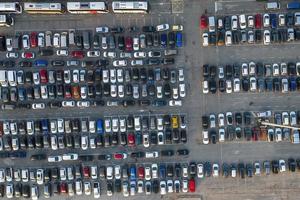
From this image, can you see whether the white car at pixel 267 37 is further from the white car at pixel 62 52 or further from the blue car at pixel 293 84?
the white car at pixel 62 52

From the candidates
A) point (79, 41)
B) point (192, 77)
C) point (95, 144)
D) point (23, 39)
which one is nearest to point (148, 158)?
point (95, 144)

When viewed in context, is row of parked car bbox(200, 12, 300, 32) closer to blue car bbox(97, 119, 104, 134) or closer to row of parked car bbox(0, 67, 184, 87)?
row of parked car bbox(0, 67, 184, 87)

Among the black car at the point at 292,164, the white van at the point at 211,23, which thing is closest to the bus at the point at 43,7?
the white van at the point at 211,23

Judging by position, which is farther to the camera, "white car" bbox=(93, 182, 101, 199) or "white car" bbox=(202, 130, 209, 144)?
"white car" bbox=(93, 182, 101, 199)

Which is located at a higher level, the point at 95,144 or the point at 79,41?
the point at 79,41

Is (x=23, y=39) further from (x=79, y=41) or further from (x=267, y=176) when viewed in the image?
(x=267, y=176)

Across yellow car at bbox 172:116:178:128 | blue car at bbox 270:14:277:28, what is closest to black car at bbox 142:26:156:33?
yellow car at bbox 172:116:178:128
